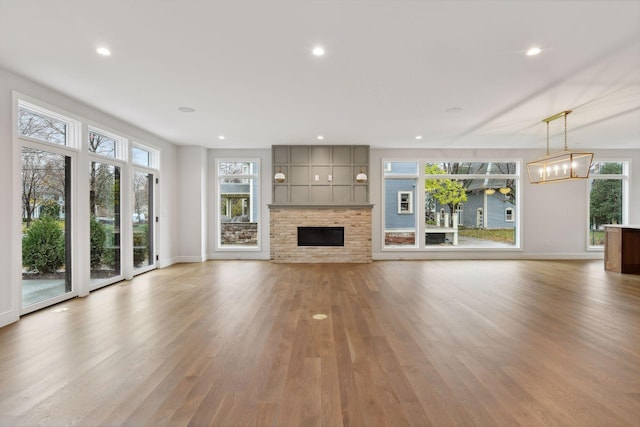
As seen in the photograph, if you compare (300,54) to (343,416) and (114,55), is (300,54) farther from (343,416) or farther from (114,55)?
(343,416)

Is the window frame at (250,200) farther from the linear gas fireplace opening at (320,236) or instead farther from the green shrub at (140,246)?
the green shrub at (140,246)

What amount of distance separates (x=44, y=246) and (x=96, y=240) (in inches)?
36.8

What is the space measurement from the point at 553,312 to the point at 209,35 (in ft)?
15.6

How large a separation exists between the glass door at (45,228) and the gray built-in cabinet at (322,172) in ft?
13.8

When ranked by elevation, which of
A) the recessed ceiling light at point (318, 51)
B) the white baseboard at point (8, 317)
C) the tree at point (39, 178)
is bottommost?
the white baseboard at point (8, 317)

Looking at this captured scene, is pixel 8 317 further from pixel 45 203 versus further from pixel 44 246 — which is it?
pixel 45 203

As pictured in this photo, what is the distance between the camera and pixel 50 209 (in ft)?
13.7

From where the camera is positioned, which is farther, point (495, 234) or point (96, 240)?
point (495, 234)

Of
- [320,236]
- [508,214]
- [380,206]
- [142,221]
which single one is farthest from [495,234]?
[142,221]

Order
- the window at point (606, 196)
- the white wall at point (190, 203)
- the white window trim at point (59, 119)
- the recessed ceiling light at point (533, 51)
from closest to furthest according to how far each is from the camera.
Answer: the recessed ceiling light at point (533, 51), the white window trim at point (59, 119), the white wall at point (190, 203), the window at point (606, 196)

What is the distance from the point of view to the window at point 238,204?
8086mm

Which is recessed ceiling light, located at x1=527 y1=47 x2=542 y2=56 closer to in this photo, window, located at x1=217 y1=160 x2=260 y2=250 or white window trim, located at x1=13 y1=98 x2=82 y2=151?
white window trim, located at x1=13 y1=98 x2=82 y2=151

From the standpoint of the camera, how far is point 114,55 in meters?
3.20

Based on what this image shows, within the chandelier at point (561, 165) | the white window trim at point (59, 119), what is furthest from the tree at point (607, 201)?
the white window trim at point (59, 119)
